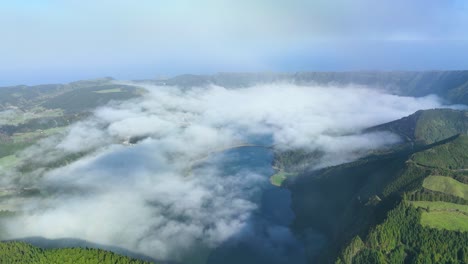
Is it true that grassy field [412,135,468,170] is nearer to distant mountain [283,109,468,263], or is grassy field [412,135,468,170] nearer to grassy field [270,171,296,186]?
distant mountain [283,109,468,263]

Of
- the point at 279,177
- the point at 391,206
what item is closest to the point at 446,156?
the point at 391,206

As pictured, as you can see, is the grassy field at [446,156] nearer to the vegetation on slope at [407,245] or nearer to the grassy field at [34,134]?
the vegetation on slope at [407,245]

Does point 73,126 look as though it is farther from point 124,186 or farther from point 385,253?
point 385,253

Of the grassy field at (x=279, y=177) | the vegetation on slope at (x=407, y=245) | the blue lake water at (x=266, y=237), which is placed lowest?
the blue lake water at (x=266, y=237)

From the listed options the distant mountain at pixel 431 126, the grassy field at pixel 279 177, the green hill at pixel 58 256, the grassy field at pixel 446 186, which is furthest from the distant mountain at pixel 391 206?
the green hill at pixel 58 256

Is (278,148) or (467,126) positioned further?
(278,148)

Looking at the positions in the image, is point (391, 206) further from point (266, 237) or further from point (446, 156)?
point (446, 156)

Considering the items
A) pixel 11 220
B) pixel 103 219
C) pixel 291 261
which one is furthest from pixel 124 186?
pixel 291 261
